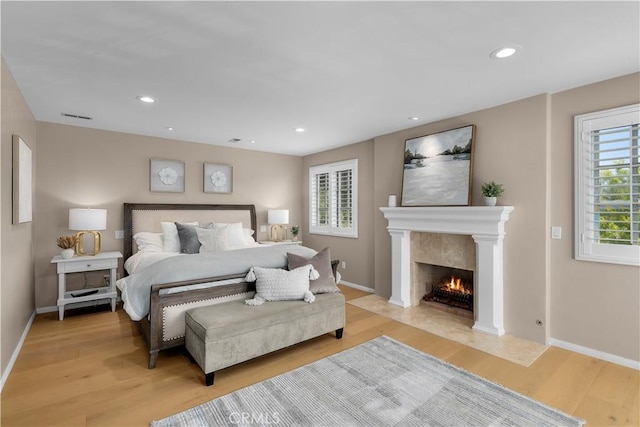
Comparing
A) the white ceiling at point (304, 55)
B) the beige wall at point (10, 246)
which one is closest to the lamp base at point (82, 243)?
the beige wall at point (10, 246)

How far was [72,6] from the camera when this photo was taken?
1.76 metres

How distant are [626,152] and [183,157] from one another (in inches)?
215

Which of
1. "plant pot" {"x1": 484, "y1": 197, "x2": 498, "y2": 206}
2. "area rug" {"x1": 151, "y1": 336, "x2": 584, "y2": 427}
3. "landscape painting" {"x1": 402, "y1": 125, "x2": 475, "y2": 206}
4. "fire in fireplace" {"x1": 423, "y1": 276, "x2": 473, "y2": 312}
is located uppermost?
"landscape painting" {"x1": 402, "y1": 125, "x2": 475, "y2": 206}

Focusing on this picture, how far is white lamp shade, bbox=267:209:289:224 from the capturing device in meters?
5.68

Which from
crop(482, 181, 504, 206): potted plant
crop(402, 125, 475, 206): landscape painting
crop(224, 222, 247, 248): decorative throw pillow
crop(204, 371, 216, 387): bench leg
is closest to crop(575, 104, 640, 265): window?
crop(482, 181, 504, 206): potted plant

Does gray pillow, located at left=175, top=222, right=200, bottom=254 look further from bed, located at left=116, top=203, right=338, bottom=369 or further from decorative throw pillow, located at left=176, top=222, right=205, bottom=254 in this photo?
bed, located at left=116, top=203, right=338, bottom=369

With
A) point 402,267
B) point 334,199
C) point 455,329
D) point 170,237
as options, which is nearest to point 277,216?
point 334,199

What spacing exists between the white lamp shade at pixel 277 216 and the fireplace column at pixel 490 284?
3.32 m

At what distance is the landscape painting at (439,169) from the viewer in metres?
3.62

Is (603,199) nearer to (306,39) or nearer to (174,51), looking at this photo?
(306,39)

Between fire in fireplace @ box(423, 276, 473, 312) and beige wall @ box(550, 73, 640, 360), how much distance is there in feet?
3.38

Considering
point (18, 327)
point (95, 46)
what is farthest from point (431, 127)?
point (18, 327)

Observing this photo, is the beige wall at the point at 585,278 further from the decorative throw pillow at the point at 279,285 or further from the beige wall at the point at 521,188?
the decorative throw pillow at the point at 279,285

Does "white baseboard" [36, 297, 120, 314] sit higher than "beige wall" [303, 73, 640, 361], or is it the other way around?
"beige wall" [303, 73, 640, 361]
